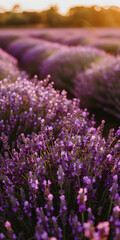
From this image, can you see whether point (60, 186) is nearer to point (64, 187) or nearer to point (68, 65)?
point (64, 187)

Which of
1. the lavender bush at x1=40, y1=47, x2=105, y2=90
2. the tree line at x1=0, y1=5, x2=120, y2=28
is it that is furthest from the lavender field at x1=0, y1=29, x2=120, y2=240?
the tree line at x1=0, y1=5, x2=120, y2=28

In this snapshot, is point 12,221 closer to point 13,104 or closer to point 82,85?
point 13,104

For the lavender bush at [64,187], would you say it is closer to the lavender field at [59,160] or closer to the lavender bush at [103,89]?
the lavender field at [59,160]

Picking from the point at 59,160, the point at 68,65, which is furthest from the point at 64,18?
the point at 59,160

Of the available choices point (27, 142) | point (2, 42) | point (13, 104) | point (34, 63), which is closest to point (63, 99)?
point (13, 104)

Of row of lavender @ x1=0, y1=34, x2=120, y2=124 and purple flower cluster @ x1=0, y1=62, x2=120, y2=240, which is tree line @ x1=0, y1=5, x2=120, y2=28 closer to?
row of lavender @ x1=0, y1=34, x2=120, y2=124

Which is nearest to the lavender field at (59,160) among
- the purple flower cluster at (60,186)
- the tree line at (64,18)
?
the purple flower cluster at (60,186)

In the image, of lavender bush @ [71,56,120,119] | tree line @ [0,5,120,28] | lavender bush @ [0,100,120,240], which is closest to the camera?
lavender bush @ [0,100,120,240]
